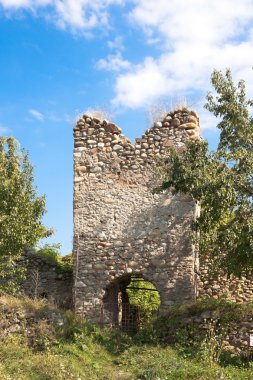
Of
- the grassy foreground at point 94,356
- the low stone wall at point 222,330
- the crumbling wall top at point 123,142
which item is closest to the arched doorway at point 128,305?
the grassy foreground at point 94,356

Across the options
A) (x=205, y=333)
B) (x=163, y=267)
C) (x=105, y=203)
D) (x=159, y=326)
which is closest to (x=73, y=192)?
(x=105, y=203)

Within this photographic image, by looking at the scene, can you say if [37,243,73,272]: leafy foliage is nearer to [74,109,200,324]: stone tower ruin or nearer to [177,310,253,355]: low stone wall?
[74,109,200,324]: stone tower ruin

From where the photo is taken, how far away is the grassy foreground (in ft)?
32.5

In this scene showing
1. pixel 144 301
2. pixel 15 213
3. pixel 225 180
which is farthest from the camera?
pixel 144 301

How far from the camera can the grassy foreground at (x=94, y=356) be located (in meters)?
9.91

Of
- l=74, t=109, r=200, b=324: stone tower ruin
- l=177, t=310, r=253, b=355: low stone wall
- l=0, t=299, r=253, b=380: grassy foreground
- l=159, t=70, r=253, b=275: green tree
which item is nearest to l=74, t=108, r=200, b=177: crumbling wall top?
l=74, t=109, r=200, b=324: stone tower ruin

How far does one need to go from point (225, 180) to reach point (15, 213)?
5.82 meters

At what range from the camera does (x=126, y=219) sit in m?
14.4

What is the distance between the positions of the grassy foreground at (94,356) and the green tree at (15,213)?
6.51 ft

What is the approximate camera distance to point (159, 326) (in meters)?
12.6

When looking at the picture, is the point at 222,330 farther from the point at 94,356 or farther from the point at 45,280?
the point at 45,280

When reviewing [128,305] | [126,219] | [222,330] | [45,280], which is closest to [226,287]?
[128,305]

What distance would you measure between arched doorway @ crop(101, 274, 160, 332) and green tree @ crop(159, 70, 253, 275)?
300cm

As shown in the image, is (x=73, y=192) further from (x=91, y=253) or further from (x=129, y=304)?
(x=129, y=304)
